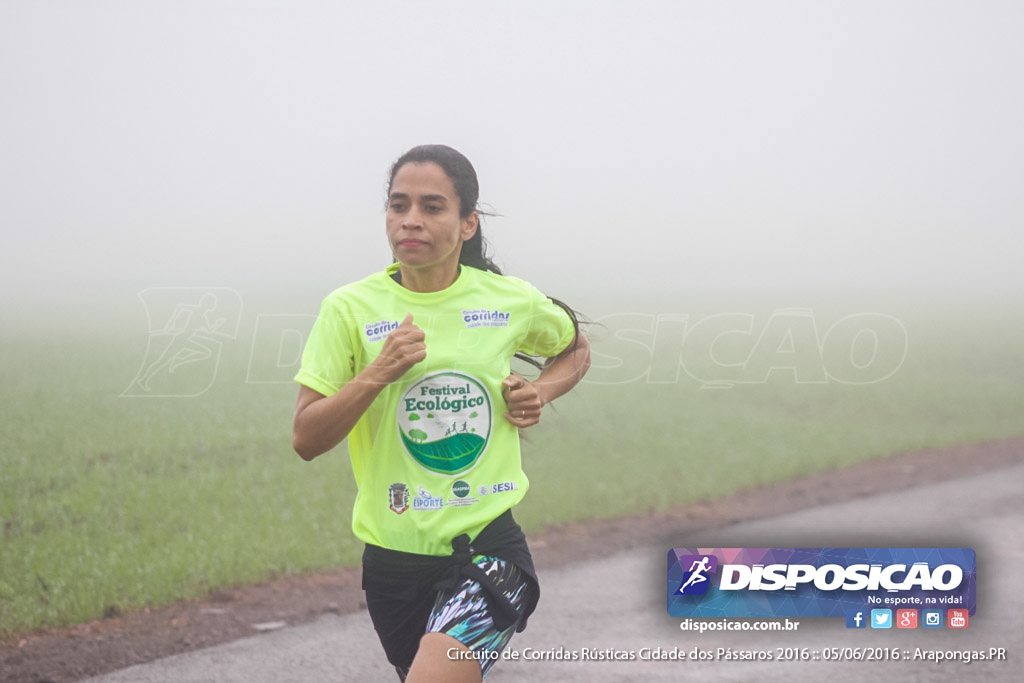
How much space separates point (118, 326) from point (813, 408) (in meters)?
7.34

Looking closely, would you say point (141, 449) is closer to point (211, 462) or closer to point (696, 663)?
point (211, 462)

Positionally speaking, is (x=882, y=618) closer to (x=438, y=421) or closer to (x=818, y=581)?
(x=818, y=581)

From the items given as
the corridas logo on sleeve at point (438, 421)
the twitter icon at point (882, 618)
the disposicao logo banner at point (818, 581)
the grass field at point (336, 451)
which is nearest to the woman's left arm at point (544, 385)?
the corridas logo on sleeve at point (438, 421)

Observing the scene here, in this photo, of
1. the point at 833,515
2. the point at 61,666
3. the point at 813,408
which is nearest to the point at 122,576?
the point at 61,666

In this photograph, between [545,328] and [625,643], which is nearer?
[545,328]

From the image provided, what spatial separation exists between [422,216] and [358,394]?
1.68 ft

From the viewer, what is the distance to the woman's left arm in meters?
2.77

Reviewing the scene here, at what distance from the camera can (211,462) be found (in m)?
7.23

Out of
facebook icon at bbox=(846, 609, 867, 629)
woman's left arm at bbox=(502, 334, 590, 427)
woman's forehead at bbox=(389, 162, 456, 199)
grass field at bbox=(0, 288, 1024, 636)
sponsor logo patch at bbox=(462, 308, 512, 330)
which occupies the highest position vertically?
woman's forehead at bbox=(389, 162, 456, 199)

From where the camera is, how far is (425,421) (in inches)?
107

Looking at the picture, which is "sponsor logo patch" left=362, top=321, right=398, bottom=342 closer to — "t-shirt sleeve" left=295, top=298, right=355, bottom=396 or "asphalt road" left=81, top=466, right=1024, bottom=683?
"t-shirt sleeve" left=295, top=298, right=355, bottom=396

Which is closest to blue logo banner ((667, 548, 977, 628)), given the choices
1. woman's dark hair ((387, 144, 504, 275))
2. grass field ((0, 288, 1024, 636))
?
grass field ((0, 288, 1024, 636))

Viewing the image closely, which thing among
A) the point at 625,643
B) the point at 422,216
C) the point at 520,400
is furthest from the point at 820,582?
the point at 422,216

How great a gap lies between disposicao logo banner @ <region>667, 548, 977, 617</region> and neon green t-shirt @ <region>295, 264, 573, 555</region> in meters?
2.49
